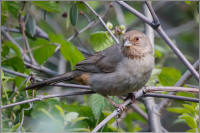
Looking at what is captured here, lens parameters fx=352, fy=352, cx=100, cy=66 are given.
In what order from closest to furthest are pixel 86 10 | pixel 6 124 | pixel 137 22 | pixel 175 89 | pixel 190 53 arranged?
pixel 175 89 → pixel 6 124 → pixel 86 10 → pixel 137 22 → pixel 190 53

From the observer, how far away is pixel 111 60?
4727 millimetres

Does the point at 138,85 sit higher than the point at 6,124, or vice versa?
the point at 138,85

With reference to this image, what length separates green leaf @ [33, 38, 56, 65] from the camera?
4840 mm

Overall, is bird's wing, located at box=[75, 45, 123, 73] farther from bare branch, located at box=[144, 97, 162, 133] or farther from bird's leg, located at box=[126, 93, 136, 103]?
bare branch, located at box=[144, 97, 162, 133]

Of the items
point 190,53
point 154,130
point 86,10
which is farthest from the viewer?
point 190,53

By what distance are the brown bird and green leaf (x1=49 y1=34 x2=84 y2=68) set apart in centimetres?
11

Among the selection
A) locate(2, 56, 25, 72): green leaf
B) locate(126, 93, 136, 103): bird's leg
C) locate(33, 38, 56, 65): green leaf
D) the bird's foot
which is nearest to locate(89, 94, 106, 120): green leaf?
the bird's foot

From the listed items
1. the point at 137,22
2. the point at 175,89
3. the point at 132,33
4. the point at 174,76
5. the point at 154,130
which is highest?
the point at 137,22

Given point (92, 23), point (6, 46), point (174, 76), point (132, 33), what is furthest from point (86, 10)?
point (174, 76)

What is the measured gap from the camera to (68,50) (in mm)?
4574

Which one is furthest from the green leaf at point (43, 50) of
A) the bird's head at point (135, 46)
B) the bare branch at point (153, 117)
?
the bare branch at point (153, 117)

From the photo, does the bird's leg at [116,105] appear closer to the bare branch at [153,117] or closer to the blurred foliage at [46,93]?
the blurred foliage at [46,93]

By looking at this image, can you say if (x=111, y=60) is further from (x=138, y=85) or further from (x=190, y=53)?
(x=190, y=53)

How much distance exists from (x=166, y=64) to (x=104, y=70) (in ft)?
10.8
